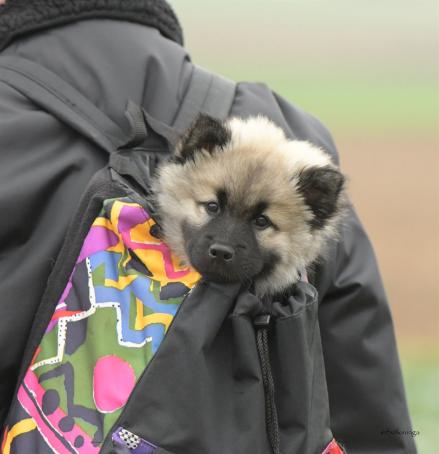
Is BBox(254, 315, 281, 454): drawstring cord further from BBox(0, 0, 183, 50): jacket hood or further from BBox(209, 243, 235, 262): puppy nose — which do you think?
BBox(0, 0, 183, 50): jacket hood

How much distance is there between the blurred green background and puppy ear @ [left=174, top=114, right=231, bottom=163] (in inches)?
160

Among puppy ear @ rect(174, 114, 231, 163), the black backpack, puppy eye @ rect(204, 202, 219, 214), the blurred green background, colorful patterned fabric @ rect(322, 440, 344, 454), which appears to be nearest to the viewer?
the black backpack

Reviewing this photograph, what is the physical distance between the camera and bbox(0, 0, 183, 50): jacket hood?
108 inches

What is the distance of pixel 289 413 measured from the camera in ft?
7.66

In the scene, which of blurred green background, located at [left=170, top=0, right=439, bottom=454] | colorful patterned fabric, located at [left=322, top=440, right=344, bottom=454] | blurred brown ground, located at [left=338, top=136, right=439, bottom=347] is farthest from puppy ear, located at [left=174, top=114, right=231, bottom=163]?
blurred brown ground, located at [left=338, top=136, right=439, bottom=347]

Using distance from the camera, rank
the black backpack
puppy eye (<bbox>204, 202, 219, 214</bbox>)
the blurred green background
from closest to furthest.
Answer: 1. the black backpack
2. puppy eye (<bbox>204, 202, 219, 214</bbox>)
3. the blurred green background

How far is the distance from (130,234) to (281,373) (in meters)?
0.55

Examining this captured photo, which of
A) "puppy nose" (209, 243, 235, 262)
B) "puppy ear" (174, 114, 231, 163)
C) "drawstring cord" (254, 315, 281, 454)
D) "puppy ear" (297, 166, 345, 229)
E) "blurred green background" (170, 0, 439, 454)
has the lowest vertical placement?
"blurred green background" (170, 0, 439, 454)

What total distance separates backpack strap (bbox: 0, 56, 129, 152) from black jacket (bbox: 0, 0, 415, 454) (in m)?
0.03

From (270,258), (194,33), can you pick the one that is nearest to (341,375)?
(270,258)

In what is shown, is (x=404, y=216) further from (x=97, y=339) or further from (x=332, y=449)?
(x=97, y=339)

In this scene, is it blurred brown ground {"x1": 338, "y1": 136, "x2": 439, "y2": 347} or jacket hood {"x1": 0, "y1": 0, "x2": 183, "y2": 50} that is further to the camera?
blurred brown ground {"x1": 338, "y1": 136, "x2": 439, "y2": 347}

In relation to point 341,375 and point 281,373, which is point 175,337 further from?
point 341,375

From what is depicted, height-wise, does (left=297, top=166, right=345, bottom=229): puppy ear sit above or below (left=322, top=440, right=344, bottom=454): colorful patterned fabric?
above
